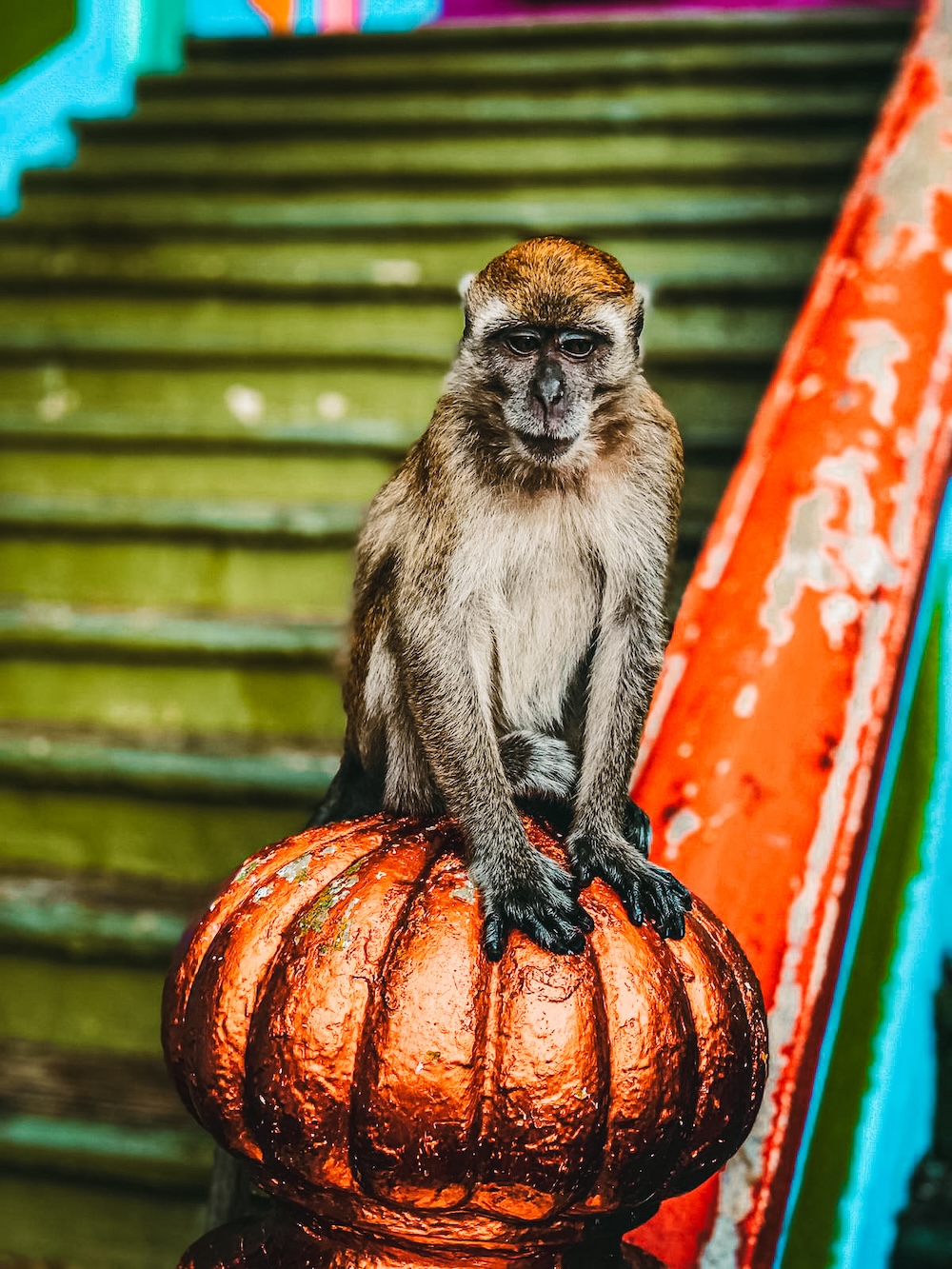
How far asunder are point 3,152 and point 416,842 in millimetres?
4142

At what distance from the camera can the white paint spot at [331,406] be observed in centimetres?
295

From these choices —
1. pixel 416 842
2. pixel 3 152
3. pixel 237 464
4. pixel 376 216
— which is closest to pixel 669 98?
pixel 376 216

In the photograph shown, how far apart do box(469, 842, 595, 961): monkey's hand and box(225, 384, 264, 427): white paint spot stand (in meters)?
2.29

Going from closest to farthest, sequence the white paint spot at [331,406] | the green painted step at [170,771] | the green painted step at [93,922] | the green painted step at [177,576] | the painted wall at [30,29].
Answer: the green painted step at [93,922] → the green painted step at [170,771] → the green painted step at [177,576] → the white paint spot at [331,406] → the painted wall at [30,29]

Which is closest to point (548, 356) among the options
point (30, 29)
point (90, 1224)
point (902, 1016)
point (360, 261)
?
point (902, 1016)

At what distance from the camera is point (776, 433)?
5.16 feet

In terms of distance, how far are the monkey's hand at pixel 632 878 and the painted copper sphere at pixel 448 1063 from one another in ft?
0.12

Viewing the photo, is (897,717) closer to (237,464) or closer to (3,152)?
(237,464)

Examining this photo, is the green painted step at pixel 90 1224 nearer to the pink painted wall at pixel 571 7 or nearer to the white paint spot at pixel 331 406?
the white paint spot at pixel 331 406

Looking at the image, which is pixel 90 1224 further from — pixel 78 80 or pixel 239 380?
pixel 78 80

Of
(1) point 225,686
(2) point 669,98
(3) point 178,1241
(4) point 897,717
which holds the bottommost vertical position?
(3) point 178,1241

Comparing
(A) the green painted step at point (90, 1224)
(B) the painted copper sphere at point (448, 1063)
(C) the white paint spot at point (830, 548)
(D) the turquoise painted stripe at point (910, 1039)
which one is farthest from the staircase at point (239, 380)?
(B) the painted copper sphere at point (448, 1063)

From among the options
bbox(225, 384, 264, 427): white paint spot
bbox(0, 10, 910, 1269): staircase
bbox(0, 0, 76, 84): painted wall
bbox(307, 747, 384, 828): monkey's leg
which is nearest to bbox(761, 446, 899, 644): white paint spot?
bbox(307, 747, 384, 828): monkey's leg

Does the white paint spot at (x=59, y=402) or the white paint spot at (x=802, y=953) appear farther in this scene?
the white paint spot at (x=59, y=402)
